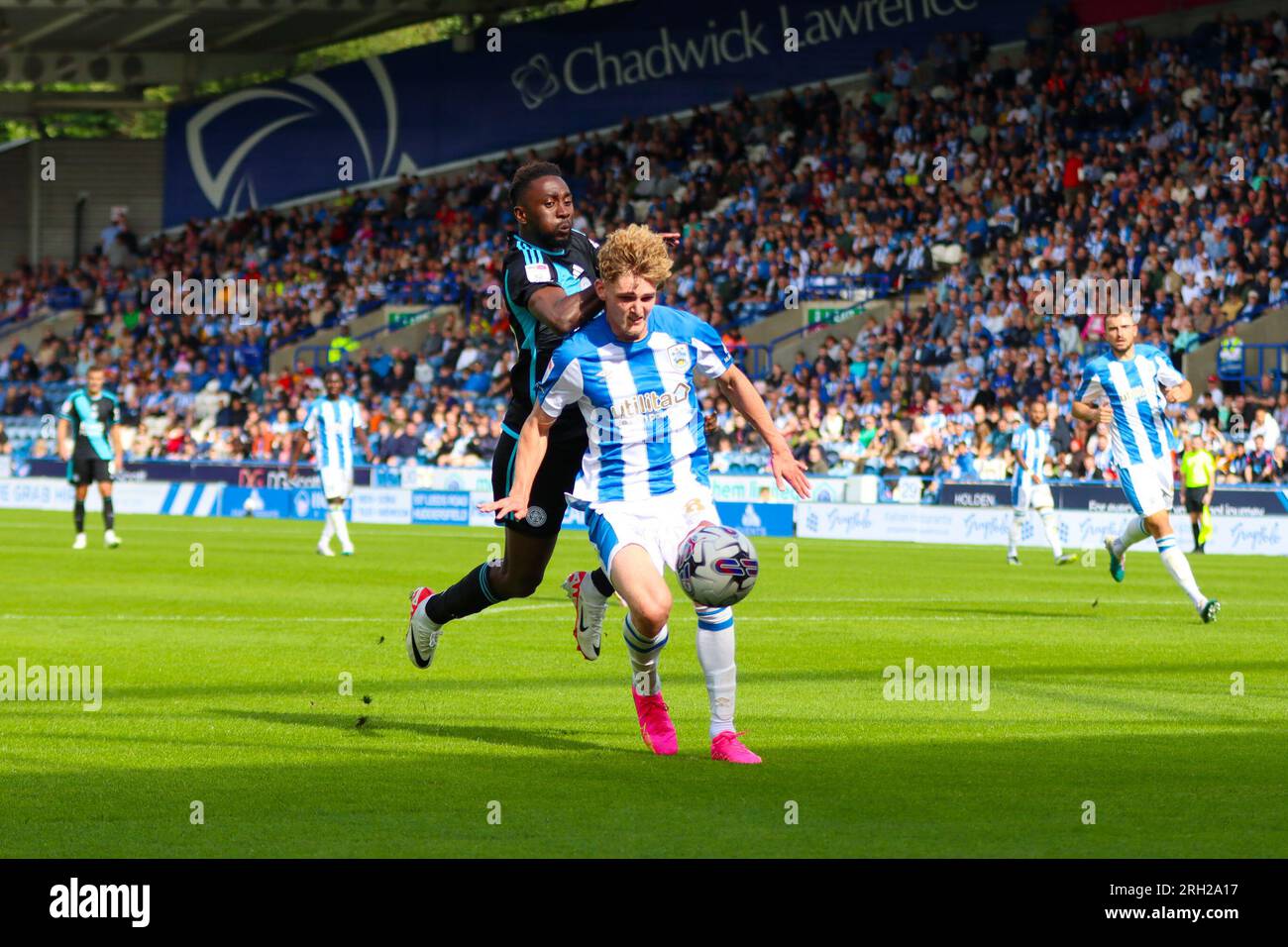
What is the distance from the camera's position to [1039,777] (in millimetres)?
7777

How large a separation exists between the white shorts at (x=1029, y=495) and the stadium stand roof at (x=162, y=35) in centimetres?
2604

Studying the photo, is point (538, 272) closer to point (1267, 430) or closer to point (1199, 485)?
point (1199, 485)

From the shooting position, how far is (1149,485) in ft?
51.1

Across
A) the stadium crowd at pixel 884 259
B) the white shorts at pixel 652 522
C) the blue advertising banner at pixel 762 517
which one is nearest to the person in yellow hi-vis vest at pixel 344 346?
the stadium crowd at pixel 884 259

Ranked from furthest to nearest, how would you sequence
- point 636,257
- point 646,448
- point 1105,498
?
point 1105,498 → point 646,448 → point 636,257

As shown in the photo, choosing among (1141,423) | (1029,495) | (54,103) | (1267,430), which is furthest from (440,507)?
(54,103)

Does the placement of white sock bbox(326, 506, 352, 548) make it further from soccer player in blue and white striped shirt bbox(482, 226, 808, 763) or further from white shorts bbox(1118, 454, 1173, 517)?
soccer player in blue and white striped shirt bbox(482, 226, 808, 763)

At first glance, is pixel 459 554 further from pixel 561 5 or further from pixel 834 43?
pixel 561 5

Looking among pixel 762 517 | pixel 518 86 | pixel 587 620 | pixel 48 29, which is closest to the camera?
pixel 587 620

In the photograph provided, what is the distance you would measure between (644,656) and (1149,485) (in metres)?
8.41

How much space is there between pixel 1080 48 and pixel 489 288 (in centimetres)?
1457

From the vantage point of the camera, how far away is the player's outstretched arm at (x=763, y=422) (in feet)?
26.7

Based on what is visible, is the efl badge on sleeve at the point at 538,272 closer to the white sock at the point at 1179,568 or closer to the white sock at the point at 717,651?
the white sock at the point at 717,651

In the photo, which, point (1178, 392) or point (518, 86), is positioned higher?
point (518, 86)
